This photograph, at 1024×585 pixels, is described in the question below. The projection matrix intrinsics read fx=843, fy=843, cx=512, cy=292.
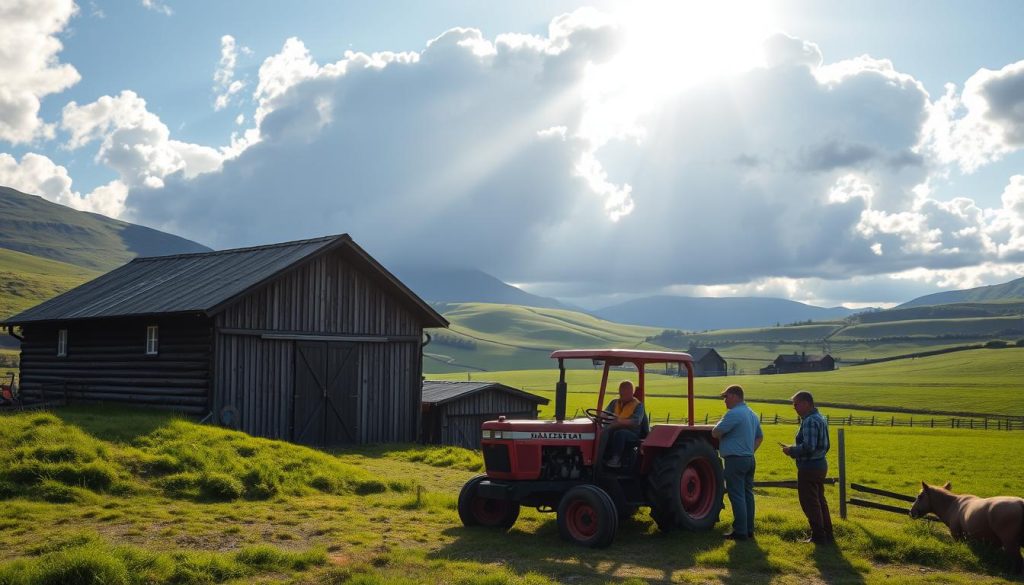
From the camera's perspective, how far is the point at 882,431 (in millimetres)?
50875

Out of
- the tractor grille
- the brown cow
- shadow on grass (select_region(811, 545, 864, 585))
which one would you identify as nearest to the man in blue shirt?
shadow on grass (select_region(811, 545, 864, 585))

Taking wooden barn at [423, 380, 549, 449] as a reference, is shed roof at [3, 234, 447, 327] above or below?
above

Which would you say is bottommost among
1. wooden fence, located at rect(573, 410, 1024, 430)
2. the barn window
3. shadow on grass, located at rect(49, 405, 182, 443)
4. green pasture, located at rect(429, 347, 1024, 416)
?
wooden fence, located at rect(573, 410, 1024, 430)

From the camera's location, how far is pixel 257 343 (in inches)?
884

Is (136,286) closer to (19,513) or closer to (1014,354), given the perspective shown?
(19,513)

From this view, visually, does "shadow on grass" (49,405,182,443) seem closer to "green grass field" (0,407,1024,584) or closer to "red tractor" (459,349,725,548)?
"green grass field" (0,407,1024,584)

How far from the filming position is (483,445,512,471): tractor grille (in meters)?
11.5

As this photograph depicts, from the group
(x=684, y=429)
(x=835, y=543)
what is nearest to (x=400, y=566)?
(x=684, y=429)

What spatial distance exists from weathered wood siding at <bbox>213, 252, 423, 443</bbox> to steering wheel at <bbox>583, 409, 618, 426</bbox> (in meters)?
12.6

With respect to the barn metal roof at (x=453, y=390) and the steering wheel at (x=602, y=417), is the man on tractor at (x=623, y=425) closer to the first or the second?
the steering wheel at (x=602, y=417)

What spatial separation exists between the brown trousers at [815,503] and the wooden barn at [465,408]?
20.6 meters

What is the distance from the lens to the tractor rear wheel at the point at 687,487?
11.4 meters

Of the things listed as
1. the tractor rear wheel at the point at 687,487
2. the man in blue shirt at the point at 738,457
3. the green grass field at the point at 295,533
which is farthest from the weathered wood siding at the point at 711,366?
the man in blue shirt at the point at 738,457

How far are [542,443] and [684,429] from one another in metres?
2.17
